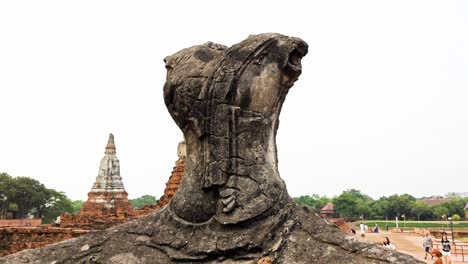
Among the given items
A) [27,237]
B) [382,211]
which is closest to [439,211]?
[382,211]

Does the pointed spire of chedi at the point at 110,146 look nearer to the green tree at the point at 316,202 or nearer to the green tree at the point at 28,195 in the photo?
the green tree at the point at 28,195

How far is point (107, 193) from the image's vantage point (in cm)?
2430

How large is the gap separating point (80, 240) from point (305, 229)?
5.65 ft

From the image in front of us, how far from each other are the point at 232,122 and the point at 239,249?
2.96 feet

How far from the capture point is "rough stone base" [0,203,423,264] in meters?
2.77

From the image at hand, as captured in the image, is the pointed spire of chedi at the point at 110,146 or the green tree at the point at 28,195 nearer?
the pointed spire of chedi at the point at 110,146

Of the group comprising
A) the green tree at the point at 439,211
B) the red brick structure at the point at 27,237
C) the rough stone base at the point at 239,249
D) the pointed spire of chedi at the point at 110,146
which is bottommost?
A: the red brick structure at the point at 27,237

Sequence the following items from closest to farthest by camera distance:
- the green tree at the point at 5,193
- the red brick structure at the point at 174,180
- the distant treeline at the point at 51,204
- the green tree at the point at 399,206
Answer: the red brick structure at the point at 174,180, the green tree at the point at 5,193, the distant treeline at the point at 51,204, the green tree at the point at 399,206

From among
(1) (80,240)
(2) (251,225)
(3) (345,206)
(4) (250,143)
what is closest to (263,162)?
(4) (250,143)

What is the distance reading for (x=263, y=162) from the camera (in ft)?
10.4

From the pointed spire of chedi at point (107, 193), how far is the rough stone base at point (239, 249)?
828 inches

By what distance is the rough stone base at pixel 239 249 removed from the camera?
2771mm

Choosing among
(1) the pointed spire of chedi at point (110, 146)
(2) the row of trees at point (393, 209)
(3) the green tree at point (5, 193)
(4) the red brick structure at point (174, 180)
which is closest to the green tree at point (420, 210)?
(2) the row of trees at point (393, 209)

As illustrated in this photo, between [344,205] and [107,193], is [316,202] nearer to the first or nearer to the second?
[344,205]
